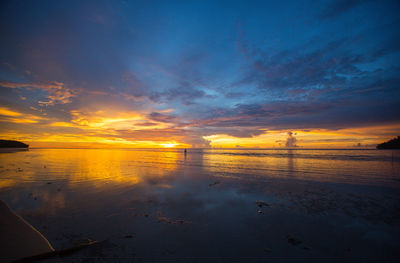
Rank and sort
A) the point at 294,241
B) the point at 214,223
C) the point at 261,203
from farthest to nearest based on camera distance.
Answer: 1. the point at 261,203
2. the point at 214,223
3. the point at 294,241

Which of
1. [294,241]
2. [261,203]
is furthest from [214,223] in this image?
[261,203]

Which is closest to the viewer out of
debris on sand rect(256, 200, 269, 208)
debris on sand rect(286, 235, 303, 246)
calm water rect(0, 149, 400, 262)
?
calm water rect(0, 149, 400, 262)

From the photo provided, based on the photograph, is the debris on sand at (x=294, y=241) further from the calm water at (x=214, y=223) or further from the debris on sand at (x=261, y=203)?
the debris on sand at (x=261, y=203)

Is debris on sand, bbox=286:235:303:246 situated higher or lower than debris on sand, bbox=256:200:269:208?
higher

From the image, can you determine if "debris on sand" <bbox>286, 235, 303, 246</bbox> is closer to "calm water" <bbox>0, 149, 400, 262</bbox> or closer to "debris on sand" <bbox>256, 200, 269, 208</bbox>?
"calm water" <bbox>0, 149, 400, 262</bbox>

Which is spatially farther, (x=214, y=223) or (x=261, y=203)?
(x=261, y=203)

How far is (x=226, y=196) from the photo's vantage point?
12.2 meters

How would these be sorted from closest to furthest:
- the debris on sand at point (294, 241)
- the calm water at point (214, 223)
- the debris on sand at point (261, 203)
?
1. the calm water at point (214, 223)
2. the debris on sand at point (294, 241)
3. the debris on sand at point (261, 203)

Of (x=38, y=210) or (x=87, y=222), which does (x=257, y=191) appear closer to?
(x=87, y=222)

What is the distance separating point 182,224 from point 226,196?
216 inches

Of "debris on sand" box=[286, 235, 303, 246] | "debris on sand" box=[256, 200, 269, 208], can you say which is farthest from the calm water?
"debris on sand" box=[256, 200, 269, 208]

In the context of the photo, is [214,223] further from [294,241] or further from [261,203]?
[261,203]

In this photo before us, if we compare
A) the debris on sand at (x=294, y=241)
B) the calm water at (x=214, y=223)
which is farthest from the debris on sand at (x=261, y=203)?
the debris on sand at (x=294, y=241)

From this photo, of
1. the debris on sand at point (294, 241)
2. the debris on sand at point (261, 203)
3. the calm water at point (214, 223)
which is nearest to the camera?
the calm water at point (214, 223)
